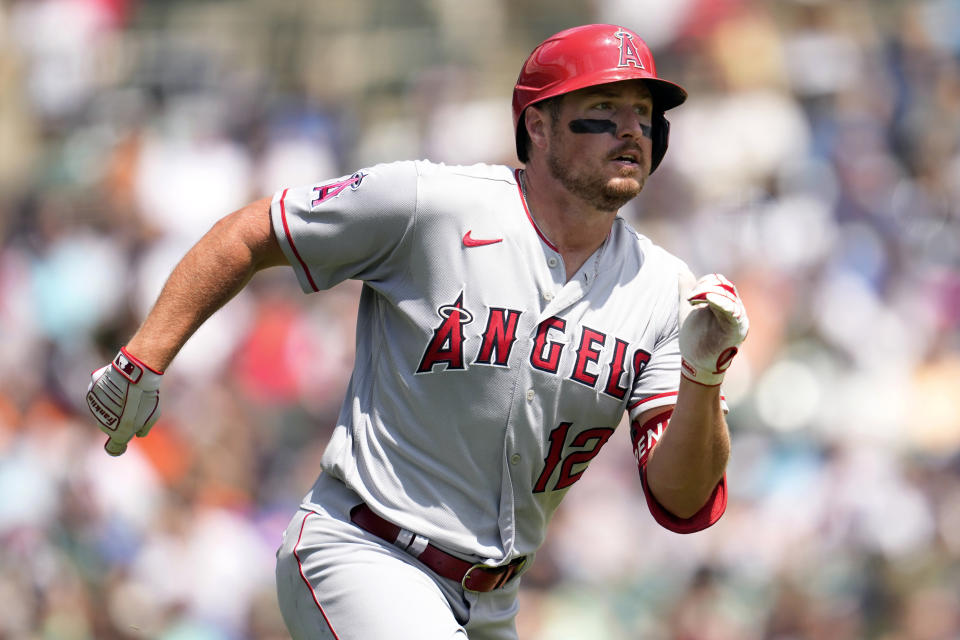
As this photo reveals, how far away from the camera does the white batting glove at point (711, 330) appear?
11.7ft

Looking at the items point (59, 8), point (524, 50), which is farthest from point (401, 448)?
point (59, 8)

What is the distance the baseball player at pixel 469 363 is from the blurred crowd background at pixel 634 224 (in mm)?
4064

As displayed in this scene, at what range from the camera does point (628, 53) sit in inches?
159

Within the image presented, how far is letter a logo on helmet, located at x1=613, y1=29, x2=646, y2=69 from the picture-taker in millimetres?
4016

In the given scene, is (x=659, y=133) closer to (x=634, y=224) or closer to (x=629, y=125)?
(x=629, y=125)

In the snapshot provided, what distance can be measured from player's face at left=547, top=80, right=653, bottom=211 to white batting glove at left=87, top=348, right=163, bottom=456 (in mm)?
1370

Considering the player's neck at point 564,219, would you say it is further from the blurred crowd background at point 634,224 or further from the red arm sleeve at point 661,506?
the blurred crowd background at point 634,224

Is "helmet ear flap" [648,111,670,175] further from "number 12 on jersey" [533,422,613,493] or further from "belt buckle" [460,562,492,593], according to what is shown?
"belt buckle" [460,562,492,593]

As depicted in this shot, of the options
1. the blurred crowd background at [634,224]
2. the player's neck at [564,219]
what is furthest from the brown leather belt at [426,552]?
the blurred crowd background at [634,224]

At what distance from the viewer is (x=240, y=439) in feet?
29.6

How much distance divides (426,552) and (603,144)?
4.31 ft

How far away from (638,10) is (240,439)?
507cm

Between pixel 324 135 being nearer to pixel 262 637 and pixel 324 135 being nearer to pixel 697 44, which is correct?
pixel 697 44

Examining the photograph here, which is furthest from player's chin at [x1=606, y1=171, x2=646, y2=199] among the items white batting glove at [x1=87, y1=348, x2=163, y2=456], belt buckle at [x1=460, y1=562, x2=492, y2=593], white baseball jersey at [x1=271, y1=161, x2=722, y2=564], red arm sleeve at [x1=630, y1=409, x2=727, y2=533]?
white batting glove at [x1=87, y1=348, x2=163, y2=456]
